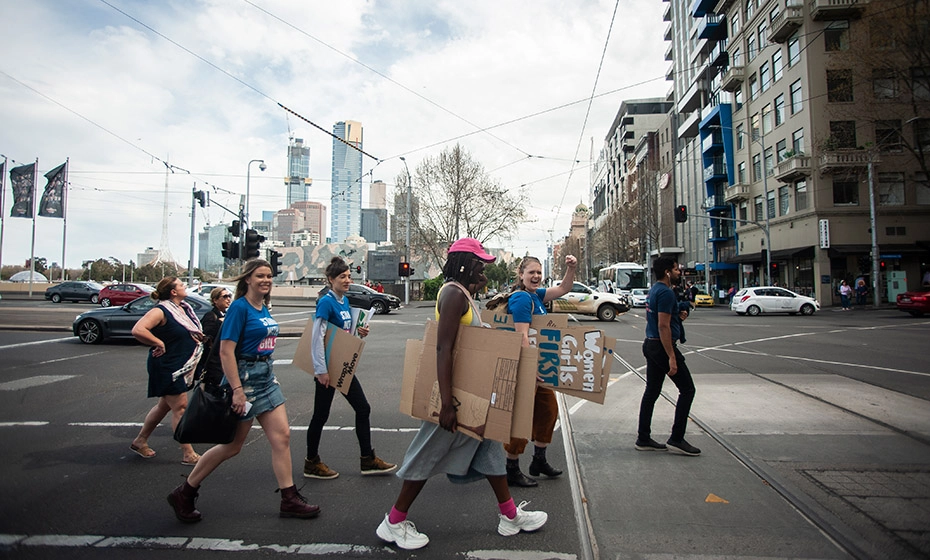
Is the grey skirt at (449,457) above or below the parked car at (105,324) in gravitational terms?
below

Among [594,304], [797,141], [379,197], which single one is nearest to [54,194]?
[379,197]

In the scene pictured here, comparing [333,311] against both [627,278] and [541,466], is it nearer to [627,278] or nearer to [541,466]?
[541,466]

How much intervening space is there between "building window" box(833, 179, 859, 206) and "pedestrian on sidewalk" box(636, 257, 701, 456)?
36114mm

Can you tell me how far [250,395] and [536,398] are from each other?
82.6 inches

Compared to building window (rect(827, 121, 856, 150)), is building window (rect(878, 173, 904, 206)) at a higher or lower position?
lower

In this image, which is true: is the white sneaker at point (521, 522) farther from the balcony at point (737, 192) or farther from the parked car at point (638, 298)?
the balcony at point (737, 192)

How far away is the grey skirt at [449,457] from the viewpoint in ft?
10.3

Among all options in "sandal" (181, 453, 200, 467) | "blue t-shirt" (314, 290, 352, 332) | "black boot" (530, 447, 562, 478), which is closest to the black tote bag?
"blue t-shirt" (314, 290, 352, 332)

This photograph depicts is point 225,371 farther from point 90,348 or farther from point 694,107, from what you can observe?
point 694,107

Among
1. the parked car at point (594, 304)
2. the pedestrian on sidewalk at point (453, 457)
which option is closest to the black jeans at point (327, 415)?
the pedestrian on sidewalk at point (453, 457)

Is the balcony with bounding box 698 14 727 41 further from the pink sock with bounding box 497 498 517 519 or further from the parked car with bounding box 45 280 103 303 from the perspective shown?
the pink sock with bounding box 497 498 517 519

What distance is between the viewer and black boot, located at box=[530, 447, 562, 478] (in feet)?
14.1

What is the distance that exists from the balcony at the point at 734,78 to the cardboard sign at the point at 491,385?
159 feet

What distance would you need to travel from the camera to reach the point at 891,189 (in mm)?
→ 32844
